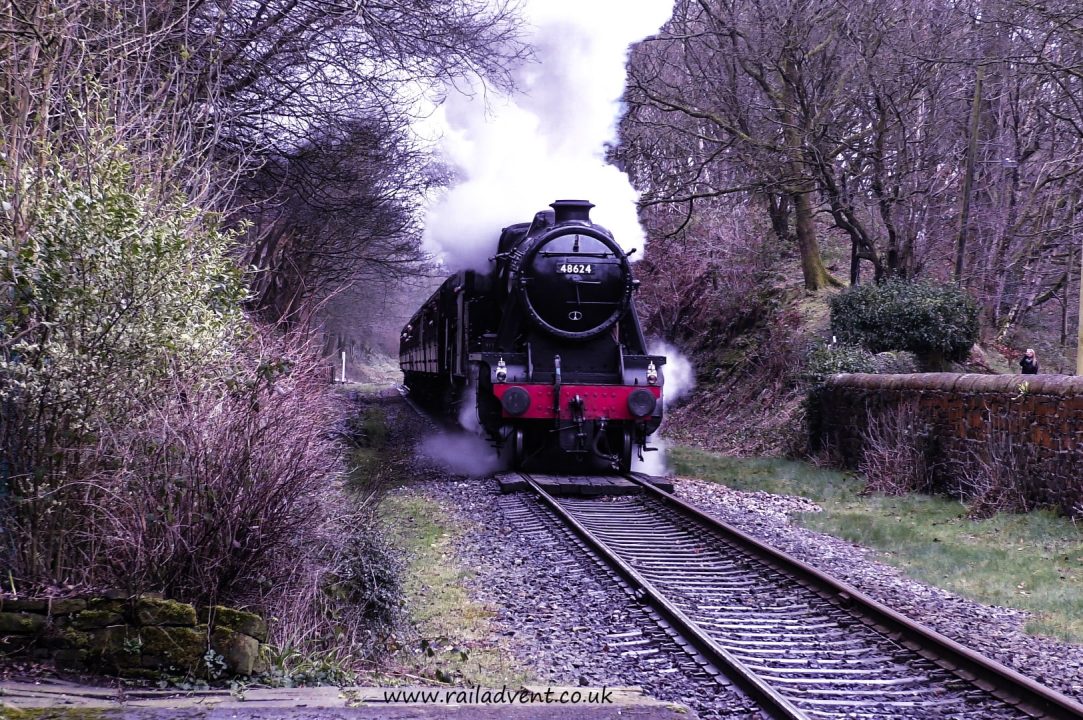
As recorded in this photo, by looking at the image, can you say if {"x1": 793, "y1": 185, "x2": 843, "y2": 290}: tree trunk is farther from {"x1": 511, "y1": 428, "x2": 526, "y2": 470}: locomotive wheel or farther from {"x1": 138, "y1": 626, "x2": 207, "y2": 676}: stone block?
{"x1": 138, "y1": 626, "x2": 207, "y2": 676}: stone block

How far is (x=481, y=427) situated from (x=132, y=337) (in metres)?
7.97

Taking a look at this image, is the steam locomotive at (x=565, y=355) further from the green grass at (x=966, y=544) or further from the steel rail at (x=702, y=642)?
the steel rail at (x=702, y=642)

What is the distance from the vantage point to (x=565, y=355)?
12609 mm

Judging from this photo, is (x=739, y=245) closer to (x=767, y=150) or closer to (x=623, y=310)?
(x=767, y=150)

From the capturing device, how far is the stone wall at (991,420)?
31.3ft

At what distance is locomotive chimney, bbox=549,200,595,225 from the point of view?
12664mm

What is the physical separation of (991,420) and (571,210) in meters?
5.66

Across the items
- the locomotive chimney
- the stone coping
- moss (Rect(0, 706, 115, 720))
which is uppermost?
the locomotive chimney

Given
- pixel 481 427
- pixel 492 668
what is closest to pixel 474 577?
pixel 492 668

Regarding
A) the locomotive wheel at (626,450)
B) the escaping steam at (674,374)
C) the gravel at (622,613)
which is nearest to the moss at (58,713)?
the gravel at (622,613)

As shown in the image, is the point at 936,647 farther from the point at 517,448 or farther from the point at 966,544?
the point at 517,448

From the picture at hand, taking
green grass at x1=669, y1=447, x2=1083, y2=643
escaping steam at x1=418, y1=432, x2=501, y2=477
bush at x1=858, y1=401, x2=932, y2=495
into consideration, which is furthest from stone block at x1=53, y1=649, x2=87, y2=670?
bush at x1=858, y1=401, x2=932, y2=495

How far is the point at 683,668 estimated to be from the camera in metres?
5.30

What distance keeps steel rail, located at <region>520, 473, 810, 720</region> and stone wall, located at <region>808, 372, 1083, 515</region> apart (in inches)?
188
